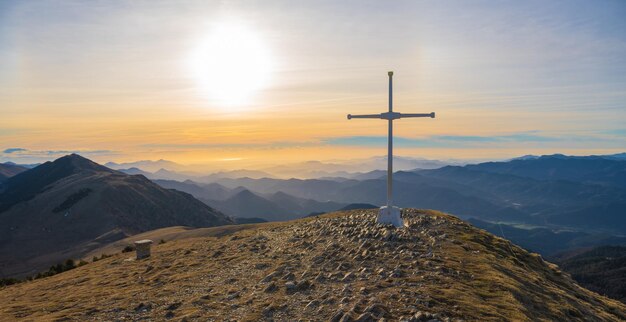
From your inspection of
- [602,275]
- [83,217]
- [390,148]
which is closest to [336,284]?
[390,148]

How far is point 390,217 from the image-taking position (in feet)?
101

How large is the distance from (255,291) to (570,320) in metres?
15.3

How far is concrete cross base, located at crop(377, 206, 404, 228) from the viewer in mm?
30453

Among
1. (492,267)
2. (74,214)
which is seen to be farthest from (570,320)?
(74,214)

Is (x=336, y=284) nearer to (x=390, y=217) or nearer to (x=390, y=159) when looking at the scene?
(x=390, y=217)

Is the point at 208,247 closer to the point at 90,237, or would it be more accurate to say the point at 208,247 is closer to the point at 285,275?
the point at 285,275

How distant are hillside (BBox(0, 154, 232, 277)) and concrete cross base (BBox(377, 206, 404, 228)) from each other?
88.5 m

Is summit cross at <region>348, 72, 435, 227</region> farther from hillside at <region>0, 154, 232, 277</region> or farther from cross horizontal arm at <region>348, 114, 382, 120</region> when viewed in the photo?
hillside at <region>0, 154, 232, 277</region>

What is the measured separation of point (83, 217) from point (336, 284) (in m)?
142

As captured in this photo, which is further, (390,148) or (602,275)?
(602,275)

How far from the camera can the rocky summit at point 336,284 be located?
17203 millimetres

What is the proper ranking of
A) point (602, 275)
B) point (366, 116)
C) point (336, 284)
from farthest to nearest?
point (602, 275)
point (366, 116)
point (336, 284)

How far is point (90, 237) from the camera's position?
12412 cm

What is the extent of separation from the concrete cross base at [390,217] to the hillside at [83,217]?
8847 centimetres
